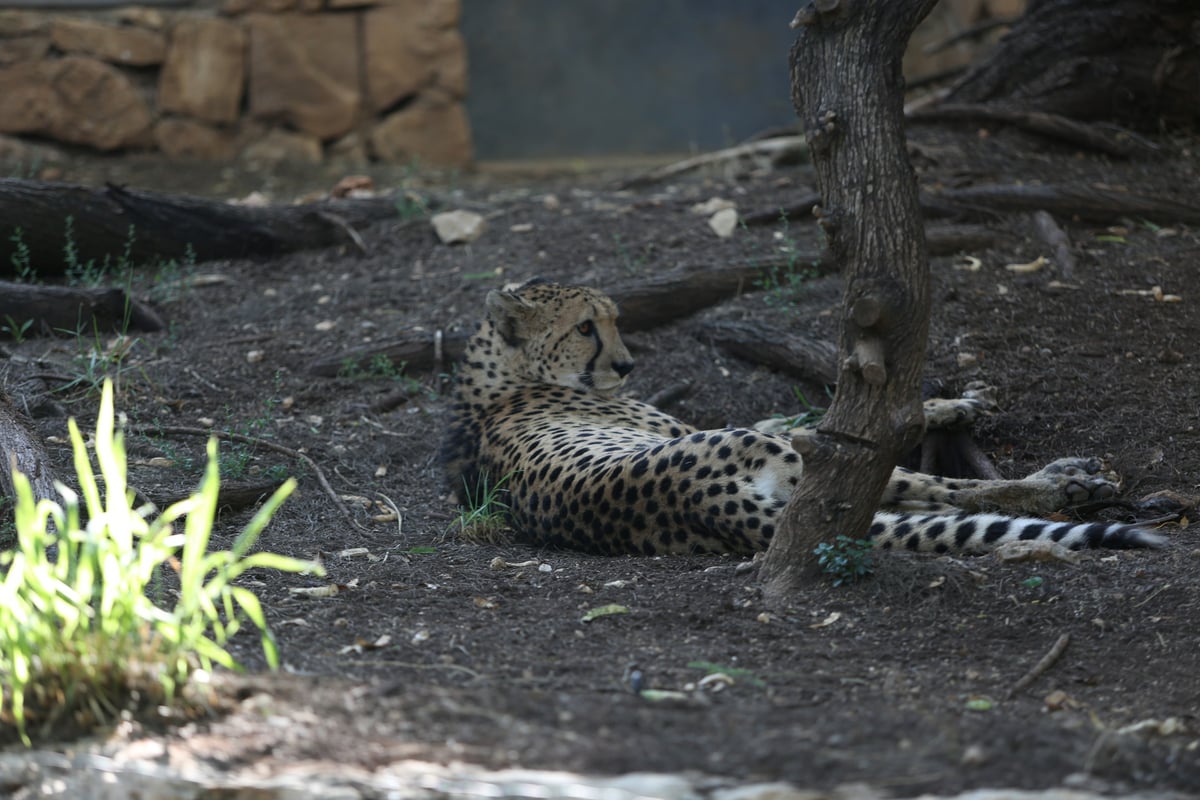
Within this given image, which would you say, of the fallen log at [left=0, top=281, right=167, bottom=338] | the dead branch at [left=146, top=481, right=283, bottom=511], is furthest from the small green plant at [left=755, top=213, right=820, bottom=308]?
the fallen log at [left=0, top=281, right=167, bottom=338]

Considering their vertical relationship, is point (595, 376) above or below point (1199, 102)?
below

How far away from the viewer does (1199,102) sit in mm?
7332

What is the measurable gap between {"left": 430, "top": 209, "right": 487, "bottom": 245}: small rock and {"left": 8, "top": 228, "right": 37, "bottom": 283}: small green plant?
7.23 ft

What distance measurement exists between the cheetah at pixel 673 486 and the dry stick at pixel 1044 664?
714mm

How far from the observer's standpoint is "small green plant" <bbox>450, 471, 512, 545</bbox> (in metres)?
4.46

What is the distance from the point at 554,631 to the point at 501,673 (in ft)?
1.26

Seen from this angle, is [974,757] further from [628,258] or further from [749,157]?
[749,157]

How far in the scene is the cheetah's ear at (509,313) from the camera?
16.8 ft

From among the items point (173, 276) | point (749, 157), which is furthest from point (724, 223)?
point (173, 276)

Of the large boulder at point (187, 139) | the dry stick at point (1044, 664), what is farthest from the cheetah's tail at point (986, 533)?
the large boulder at point (187, 139)

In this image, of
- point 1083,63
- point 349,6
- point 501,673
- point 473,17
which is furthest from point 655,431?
point 473,17

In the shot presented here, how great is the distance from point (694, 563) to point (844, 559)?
60 centimetres

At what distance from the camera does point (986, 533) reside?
3791mm

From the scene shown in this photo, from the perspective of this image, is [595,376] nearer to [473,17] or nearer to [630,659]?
[630,659]
